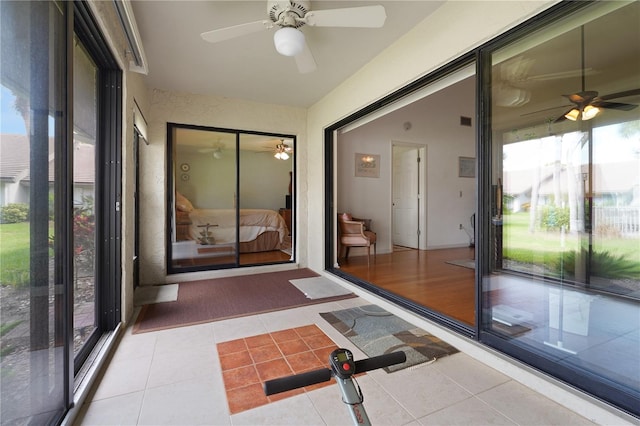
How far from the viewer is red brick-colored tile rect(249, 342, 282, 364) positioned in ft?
6.18

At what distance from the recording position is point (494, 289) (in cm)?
192

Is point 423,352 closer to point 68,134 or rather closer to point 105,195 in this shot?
point 68,134

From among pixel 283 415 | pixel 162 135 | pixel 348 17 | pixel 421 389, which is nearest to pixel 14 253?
pixel 283 415

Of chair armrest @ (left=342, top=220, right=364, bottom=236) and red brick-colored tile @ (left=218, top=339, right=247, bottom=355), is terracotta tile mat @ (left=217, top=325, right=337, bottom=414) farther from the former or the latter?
chair armrest @ (left=342, top=220, right=364, bottom=236)

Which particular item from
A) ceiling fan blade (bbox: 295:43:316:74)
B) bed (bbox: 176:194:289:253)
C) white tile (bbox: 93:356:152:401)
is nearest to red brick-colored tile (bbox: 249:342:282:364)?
white tile (bbox: 93:356:152:401)

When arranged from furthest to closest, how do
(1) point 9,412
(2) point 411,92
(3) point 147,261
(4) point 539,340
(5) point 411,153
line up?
1. (5) point 411,153
2. (3) point 147,261
3. (2) point 411,92
4. (4) point 539,340
5. (1) point 9,412

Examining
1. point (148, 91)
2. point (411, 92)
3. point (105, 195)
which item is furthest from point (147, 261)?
point (411, 92)

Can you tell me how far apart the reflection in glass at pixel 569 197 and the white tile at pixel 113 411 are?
6.89 ft

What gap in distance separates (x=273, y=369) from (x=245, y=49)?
2.73 metres

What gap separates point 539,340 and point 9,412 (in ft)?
8.39

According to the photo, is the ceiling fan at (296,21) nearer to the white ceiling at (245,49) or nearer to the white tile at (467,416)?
the white ceiling at (245,49)

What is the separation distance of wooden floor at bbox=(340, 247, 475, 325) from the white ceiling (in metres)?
2.48

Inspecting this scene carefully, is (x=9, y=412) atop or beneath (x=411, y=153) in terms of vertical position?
beneath

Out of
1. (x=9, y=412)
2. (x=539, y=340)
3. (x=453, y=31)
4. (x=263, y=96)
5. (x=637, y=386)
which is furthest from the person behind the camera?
(x=263, y=96)
